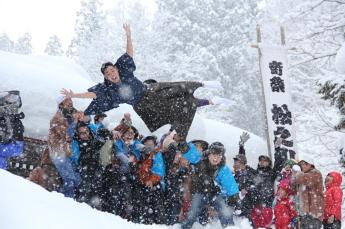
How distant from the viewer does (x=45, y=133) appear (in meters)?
7.65

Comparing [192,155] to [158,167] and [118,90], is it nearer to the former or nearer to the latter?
[158,167]

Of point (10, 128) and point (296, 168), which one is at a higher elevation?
point (10, 128)

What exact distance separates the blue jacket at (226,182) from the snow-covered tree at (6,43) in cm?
4423

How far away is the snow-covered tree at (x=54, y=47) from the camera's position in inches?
1762

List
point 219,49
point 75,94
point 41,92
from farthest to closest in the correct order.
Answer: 1. point 219,49
2. point 41,92
3. point 75,94

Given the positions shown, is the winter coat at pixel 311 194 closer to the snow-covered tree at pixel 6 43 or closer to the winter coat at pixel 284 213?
the winter coat at pixel 284 213

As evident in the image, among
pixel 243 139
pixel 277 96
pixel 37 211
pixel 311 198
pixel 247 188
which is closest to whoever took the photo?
pixel 37 211

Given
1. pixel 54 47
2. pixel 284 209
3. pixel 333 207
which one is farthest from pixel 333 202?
pixel 54 47

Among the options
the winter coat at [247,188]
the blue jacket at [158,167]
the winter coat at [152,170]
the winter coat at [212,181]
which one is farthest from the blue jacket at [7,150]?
the winter coat at [247,188]

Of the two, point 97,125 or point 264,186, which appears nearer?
point 97,125

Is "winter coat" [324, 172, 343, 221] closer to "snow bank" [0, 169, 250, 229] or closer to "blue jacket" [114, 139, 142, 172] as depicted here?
"blue jacket" [114, 139, 142, 172]

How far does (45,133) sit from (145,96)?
2.69 meters

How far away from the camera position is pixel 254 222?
6.91 m

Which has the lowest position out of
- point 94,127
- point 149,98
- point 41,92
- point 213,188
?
point 213,188
